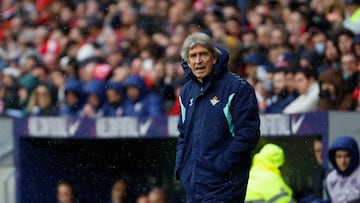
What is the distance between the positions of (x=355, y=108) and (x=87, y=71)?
5.01 meters

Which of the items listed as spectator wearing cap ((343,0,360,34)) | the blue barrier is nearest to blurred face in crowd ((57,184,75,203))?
the blue barrier

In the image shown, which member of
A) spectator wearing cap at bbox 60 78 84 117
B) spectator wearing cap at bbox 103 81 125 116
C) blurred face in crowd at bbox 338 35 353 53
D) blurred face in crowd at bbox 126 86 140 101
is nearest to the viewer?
blurred face in crowd at bbox 338 35 353 53

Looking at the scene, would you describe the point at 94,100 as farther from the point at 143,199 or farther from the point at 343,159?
the point at 343,159

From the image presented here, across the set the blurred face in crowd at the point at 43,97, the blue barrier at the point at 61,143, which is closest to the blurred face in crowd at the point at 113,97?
the blue barrier at the point at 61,143

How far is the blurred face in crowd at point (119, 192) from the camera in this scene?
12.8 meters

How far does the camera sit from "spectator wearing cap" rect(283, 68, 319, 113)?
11.9m

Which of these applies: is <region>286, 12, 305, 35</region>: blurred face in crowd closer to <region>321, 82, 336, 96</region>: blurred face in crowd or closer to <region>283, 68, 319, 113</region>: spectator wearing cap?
<region>283, 68, 319, 113</region>: spectator wearing cap

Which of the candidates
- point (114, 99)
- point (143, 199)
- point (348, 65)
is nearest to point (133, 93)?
point (114, 99)

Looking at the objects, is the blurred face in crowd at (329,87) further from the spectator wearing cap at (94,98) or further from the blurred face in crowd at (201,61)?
the blurred face in crowd at (201,61)

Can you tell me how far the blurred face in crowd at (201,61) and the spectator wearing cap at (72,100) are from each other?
6292 millimetres

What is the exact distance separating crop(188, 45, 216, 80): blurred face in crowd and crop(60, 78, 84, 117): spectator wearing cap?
6.29 metres

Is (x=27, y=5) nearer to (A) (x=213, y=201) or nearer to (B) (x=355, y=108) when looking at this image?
(B) (x=355, y=108)

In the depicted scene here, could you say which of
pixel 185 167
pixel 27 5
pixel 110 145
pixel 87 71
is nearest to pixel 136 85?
pixel 110 145

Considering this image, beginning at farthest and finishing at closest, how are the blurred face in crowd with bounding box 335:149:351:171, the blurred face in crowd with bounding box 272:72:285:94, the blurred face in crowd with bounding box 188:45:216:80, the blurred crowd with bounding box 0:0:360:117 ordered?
the blurred face in crowd with bounding box 272:72:285:94, the blurred crowd with bounding box 0:0:360:117, the blurred face in crowd with bounding box 335:149:351:171, the blurred face in crowd with bounding box 188:45:216:80
